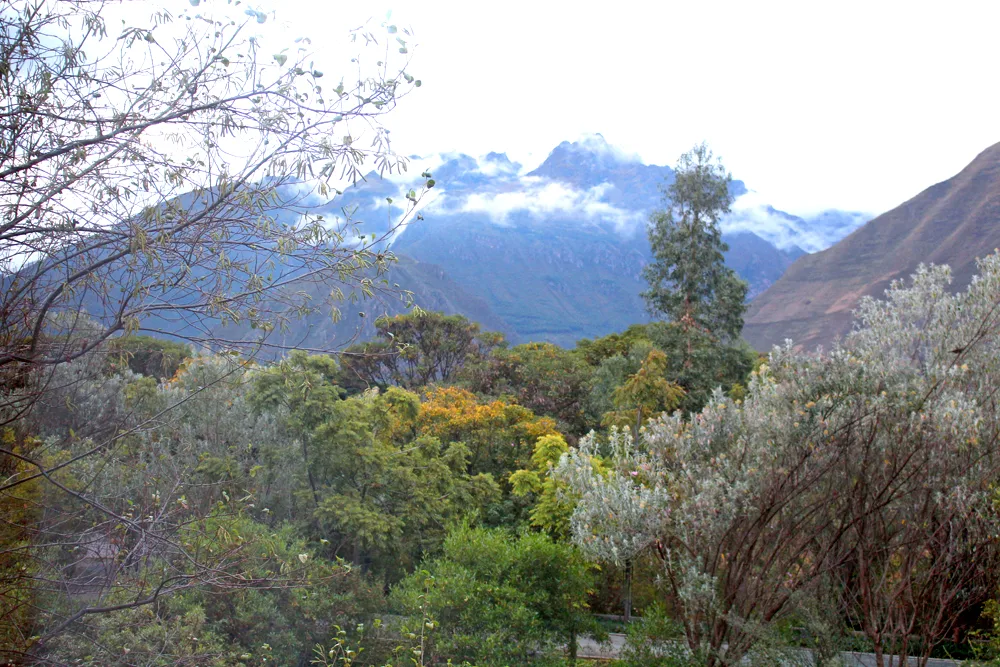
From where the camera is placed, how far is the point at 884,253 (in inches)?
1882

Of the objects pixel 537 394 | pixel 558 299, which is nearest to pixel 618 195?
pixel 558 299

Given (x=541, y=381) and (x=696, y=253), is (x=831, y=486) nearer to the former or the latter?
(x=696, y=253)

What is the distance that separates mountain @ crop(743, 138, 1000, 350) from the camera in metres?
39.5

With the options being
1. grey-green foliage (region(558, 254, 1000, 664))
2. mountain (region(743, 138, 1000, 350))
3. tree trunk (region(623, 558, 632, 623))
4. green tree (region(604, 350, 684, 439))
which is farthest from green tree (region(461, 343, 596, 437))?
mountain (region(743, 138, 1000, 350))

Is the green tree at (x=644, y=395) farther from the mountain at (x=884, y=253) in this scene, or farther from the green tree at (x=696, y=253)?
the mountain at (x=884, y=253)

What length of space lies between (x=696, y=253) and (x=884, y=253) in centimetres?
3312

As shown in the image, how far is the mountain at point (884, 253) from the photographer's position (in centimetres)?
3950

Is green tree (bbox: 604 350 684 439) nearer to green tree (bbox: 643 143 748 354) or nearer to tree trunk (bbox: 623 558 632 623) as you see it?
tree trunk (bbox: 623 558 632 623)

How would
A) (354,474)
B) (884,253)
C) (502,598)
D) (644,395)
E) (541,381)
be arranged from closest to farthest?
(502,598) < (354,474) < (644,395) < (541,381) < (884,253)

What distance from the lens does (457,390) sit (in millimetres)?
20375

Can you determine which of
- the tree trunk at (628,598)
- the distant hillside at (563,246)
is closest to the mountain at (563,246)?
the distant hillside at (563,246)

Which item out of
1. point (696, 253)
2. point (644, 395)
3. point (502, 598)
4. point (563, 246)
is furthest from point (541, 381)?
point (563, 246)

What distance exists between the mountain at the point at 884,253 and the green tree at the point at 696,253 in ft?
47.6

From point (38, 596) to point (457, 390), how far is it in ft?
51.6
